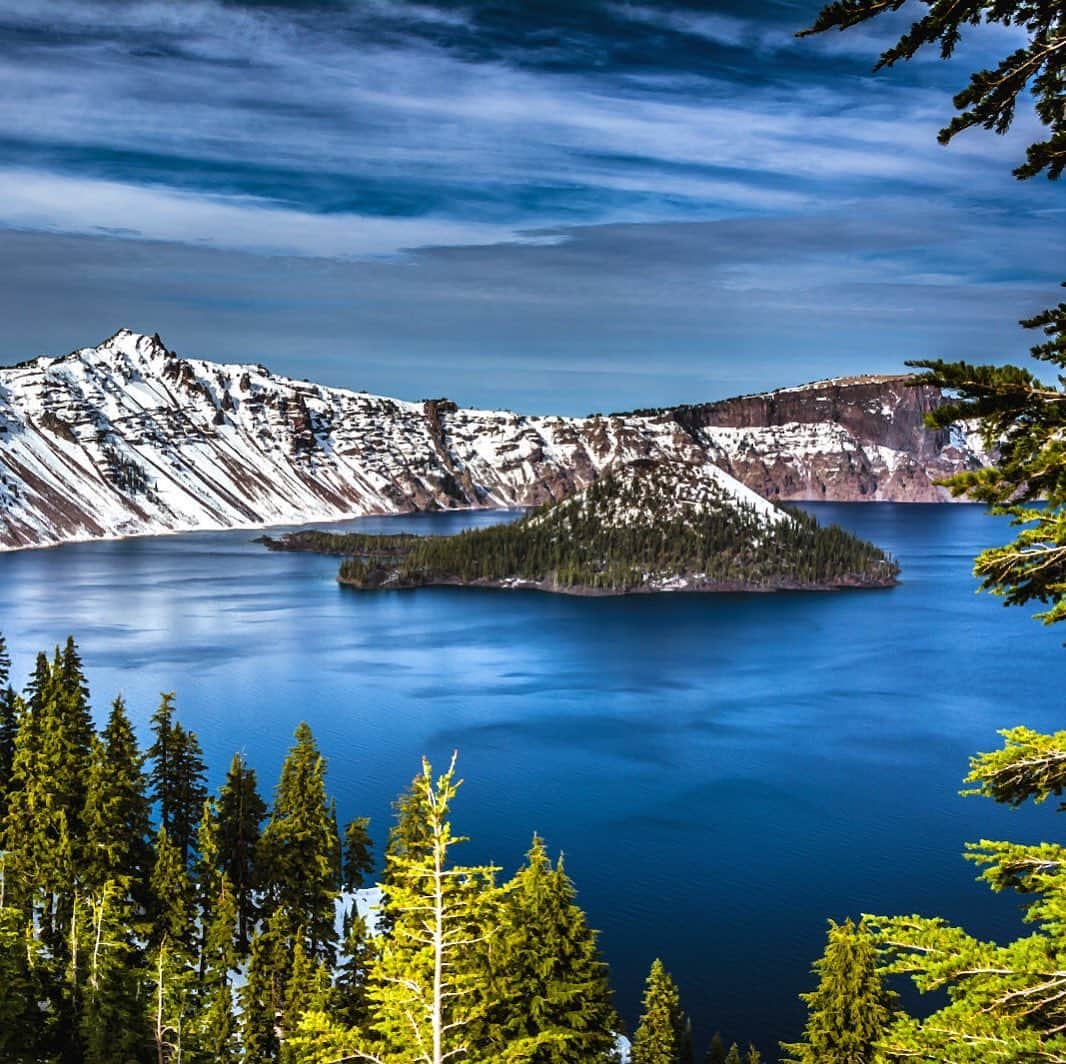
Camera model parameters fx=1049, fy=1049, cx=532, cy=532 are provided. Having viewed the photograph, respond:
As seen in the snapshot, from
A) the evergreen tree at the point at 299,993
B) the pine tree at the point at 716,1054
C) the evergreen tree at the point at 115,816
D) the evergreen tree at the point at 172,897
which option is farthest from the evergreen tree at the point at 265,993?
the pine tree at the point at 716,1054

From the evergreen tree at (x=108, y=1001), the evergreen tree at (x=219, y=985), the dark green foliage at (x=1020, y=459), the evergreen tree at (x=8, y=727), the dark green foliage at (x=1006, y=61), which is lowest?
the evergreen tree at (x=219, y=985)

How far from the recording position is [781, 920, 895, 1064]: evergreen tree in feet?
104

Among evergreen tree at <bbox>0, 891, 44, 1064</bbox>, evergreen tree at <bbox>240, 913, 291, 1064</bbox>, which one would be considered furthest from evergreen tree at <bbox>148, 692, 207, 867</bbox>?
evergreen tree at <bbox>0, 891, 44, 1064</bbox>

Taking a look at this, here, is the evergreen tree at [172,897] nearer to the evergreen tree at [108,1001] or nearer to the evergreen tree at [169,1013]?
the evergreen tree at [108,1001]

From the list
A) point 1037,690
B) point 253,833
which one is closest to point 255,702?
point 253,833

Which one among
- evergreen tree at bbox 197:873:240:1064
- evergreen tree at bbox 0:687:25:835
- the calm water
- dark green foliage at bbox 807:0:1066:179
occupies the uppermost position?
dark green foliage at bbox 807:0:1066:179

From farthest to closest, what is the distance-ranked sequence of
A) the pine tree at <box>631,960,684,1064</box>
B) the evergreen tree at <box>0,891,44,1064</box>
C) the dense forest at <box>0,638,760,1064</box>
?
1. the pine tree at <box>631,960,684,1064</box>
2. the evergreen tree at <box>0,891,44,1064</box>
3. the dense forest at <box>0,638,760,1064</box>

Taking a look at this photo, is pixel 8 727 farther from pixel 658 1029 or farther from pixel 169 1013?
pixel 658 1029

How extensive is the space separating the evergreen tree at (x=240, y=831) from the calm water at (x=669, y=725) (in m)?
18.0

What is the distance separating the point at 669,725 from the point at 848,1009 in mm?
71481

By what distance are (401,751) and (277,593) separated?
109 meters

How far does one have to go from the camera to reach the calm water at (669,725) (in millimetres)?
58781

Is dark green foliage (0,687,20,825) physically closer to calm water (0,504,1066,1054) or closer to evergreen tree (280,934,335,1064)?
calm water (0,504,1066,1054)

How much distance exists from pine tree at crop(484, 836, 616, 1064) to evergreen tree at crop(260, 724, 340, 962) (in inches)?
847
